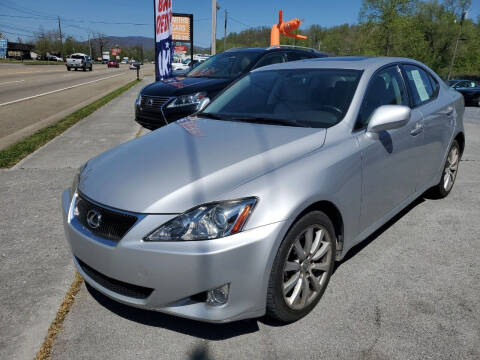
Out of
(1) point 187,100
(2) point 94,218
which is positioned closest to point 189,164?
(2) point 94,218

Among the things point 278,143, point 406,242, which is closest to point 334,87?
point 278,143

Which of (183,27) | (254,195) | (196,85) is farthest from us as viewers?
(183,27)

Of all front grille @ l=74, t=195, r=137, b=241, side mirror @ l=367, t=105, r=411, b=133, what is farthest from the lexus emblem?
side mirror @ l=367, t=105, r=411, b=133

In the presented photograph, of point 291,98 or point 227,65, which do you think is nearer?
point 291,98

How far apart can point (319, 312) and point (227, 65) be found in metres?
6.13

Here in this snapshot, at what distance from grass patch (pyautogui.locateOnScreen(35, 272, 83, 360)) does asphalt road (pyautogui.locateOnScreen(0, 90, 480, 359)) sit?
4cm

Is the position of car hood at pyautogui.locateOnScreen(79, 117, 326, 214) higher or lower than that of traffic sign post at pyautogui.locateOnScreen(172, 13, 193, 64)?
lower

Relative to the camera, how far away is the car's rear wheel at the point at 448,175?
4566 millimetres

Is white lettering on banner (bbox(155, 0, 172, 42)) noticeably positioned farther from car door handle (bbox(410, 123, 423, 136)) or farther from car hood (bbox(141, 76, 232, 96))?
car door handle (bbox(410, 123, 423, 136))

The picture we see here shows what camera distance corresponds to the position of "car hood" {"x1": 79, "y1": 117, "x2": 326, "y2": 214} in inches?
87.0

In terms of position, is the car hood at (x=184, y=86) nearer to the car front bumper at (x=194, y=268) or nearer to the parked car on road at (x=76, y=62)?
the car front bumper at (x=194, y=268)

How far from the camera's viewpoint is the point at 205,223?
2111 mm

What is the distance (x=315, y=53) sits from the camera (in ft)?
30.0

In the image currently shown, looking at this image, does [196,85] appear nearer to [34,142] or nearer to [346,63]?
[34,142]
